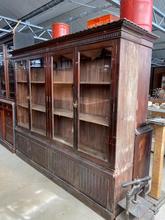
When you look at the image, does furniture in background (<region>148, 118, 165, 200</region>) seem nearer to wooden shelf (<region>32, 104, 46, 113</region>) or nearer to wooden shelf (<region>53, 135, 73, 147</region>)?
wooden shelf (<region>53, 135, 73, 147</region>)

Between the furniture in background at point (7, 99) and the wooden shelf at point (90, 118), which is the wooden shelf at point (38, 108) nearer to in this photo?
the wooden shelf at point (90, 118)

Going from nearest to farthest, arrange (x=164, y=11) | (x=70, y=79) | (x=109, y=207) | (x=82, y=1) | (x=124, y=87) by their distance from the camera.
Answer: (x=124, y=87), (x=109, y=207), (x=70, y=79), (x=82, y=1), (x=164, y=11)

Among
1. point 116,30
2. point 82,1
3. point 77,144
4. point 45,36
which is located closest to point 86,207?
point 77,144

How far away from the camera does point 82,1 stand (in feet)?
8.95

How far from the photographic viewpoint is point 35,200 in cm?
207

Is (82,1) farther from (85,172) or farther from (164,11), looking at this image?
(85,172)

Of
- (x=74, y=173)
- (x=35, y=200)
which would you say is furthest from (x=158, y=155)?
(x=35, y=200)

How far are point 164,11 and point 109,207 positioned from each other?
3.31 metres

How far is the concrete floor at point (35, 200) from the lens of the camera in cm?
184

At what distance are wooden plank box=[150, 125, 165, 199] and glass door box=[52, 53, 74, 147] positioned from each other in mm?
985

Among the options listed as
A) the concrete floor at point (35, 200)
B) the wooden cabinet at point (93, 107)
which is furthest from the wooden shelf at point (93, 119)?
the concrete floor at point (35, 200)

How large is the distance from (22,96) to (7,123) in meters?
0.80

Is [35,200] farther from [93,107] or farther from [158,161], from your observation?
[158,161]

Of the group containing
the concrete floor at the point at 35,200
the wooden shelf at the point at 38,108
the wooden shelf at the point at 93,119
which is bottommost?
the concrete floor at the point at 35,200
